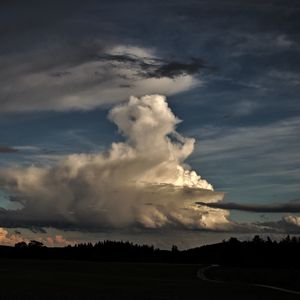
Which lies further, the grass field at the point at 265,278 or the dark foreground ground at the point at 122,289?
the grass field at the point at 265,278

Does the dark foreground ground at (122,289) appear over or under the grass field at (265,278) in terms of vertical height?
under

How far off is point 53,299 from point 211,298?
52.9ft

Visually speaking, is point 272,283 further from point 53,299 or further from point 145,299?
point 53,299

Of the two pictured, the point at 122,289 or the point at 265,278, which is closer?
the point at 122,289

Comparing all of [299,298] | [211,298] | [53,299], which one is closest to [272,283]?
[299,298]

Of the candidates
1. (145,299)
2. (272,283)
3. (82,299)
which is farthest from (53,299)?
(272,283)

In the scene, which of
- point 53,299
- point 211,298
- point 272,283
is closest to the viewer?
point 53,299

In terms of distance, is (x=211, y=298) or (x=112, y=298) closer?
(x=112, y=298)

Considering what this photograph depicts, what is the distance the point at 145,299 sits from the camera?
180 feet

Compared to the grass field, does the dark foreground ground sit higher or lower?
lower

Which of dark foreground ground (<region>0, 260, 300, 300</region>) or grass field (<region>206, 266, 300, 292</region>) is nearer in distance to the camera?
dark foreground ground (<region>0, 260, 300, 300</region>)

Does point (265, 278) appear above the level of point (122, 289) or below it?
above

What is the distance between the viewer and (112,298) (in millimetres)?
54906

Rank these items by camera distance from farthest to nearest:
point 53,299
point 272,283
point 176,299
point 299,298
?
point 272,283
point 299,298
point 176,299
point 53,299
